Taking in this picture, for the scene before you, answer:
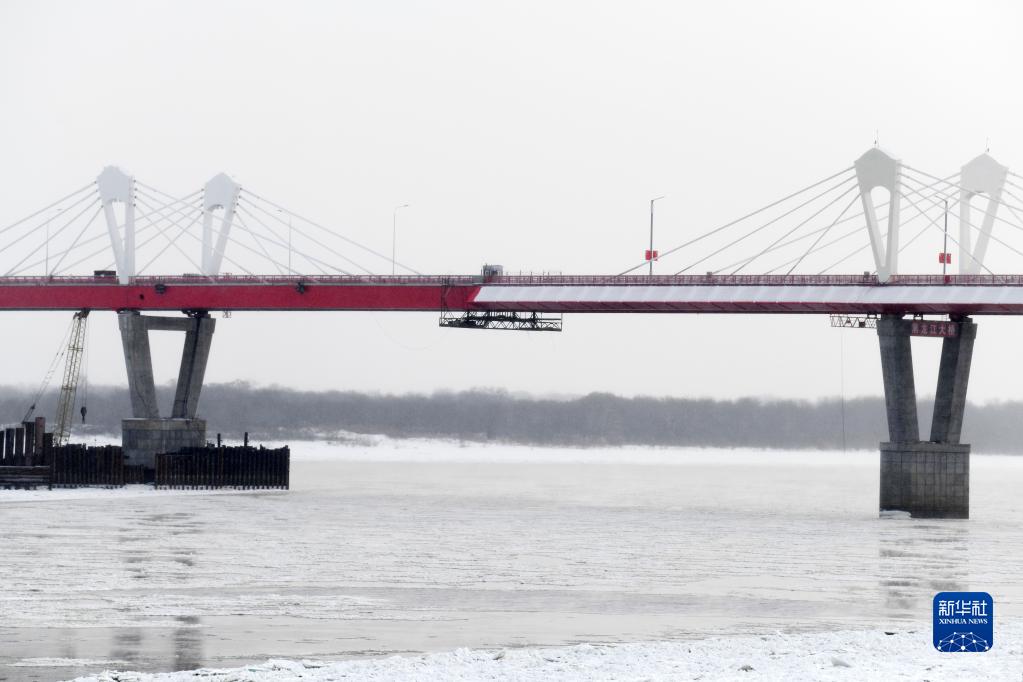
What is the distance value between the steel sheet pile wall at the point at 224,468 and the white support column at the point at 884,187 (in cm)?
3722

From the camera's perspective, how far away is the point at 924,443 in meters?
77.7

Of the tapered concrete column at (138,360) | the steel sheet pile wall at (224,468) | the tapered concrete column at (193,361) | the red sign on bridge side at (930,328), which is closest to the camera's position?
the red sign on bridge side at (930,328)

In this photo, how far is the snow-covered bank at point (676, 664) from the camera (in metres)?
22.5

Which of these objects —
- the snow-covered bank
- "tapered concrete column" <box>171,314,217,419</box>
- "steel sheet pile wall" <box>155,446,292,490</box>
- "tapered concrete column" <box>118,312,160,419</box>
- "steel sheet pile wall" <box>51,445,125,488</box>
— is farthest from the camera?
"tapered concrete column" <box>171,314,217,419</box>

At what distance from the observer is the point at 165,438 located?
96938mm

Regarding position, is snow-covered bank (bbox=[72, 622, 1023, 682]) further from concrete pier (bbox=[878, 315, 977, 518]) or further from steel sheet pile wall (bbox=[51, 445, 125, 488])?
steel sheet pile wall (bbox=[51, 445, 125, 488])

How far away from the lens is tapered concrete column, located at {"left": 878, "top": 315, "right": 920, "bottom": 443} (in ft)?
255

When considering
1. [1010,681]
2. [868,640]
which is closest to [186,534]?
[868,640]

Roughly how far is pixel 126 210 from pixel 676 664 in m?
82.2

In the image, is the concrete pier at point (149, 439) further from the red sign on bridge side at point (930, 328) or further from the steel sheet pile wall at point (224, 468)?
the red sign on bridge side at point (930, 328)

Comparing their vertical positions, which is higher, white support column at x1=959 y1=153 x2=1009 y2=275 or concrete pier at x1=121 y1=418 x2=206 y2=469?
white support column at x1=959 y1=153 x2=1009 y2=275

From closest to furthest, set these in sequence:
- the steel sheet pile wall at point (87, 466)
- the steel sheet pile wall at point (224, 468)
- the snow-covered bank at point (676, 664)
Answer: the snow-covered bank at point (676, 664), the steel sheet pile wall at point (87, 466), the steel sheet pile wall at point (224, 468)

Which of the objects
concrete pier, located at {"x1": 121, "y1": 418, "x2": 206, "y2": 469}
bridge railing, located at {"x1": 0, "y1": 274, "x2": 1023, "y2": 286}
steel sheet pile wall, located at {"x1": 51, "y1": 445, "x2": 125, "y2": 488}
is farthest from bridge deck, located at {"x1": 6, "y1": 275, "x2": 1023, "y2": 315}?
steel sheet pile wall, located at {"x1": 51, "y1": 445, "x2": 125, "y2": 488}

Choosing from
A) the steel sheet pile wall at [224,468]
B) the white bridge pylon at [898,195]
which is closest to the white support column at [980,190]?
the white bridge pylon at [898,195]
